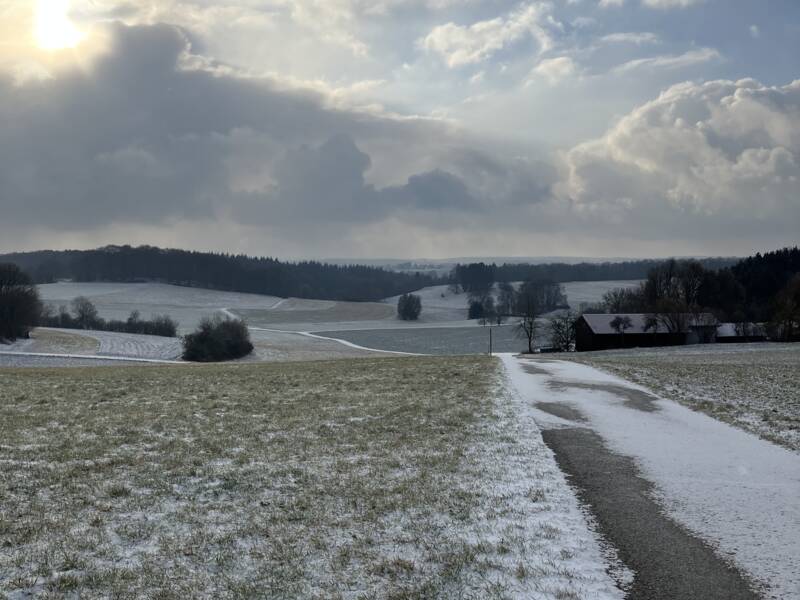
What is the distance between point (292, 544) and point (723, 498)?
6.60m

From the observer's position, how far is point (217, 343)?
268 ft

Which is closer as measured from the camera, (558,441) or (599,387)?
(558,441)

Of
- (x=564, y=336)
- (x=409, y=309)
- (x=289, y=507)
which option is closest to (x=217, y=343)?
(x=564, y=336)

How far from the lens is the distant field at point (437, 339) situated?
95.6m

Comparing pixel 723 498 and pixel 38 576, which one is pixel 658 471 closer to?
pixel 723 498

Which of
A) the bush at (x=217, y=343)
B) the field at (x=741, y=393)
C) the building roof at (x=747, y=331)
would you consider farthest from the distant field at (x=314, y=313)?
the field at (x=741, y=393)

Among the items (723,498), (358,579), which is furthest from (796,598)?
(358,579)

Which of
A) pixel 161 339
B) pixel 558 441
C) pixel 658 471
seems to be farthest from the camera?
pixel 161 339

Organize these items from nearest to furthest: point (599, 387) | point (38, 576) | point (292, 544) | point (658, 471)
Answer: point (38, 576), point (292, 544), point (658, 471), point (599, 387)

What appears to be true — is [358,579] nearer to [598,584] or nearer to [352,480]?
[598,584]

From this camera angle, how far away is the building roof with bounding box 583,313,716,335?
77.3 m

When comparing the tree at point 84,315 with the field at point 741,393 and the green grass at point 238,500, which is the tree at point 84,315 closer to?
the field at point 741,393

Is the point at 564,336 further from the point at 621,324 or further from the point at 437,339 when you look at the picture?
the point at 437,339

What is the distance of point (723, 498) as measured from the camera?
977 cm
